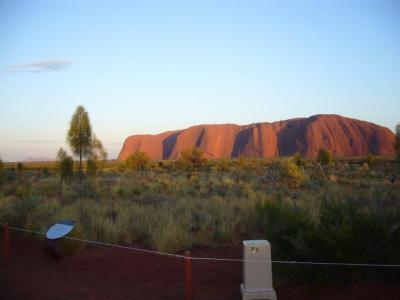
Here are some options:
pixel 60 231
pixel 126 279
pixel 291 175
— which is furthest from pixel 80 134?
pixel 126 279

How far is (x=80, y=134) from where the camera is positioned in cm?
2448

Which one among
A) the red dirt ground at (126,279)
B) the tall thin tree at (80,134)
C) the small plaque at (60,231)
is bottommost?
the red dirt ground at (126,279)

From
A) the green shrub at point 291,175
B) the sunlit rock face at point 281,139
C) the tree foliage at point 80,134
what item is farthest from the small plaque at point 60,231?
the sunlit rock face at point 281,139

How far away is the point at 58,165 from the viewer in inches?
1061

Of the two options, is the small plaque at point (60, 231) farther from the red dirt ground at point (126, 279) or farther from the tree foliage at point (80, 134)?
the tree foliage at point (80, 134)

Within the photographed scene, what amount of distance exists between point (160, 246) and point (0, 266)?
3.19 meters

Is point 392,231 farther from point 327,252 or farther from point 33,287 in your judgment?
point 33,287

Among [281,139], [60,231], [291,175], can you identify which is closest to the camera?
[60,231]

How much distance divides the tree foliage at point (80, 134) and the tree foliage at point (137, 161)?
25.8 metres

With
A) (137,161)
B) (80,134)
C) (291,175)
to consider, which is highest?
(80,134)

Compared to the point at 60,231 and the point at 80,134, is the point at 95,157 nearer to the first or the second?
the point at 80,134

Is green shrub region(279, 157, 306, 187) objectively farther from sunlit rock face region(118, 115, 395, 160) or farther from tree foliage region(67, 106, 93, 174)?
sunlit rock face region(118, 115, 395, 160)

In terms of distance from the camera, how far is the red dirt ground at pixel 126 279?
647 centimetres

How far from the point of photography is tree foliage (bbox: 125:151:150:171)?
51559 mm
